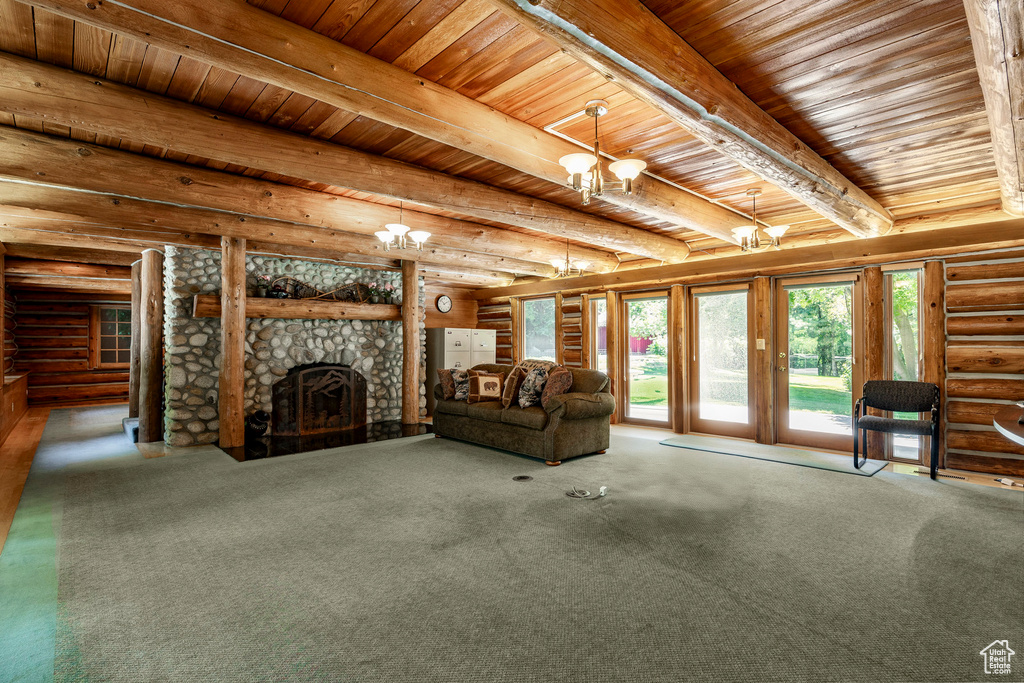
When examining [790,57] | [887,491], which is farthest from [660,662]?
[887,491]

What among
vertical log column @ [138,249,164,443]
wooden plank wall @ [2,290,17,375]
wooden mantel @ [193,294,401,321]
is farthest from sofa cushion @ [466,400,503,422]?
wooden plank wall @ [2,290,17,375]

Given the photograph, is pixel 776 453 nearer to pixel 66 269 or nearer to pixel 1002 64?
pixel 1002 64

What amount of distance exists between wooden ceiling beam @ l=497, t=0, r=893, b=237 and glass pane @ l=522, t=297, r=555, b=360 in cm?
568

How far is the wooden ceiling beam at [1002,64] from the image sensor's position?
69.6 inches

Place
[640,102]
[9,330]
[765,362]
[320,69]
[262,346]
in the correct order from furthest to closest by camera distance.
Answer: [9,330], [262,346], [765,362], [640,102], [320,69]

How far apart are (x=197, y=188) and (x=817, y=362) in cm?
680

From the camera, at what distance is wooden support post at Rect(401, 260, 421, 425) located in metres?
7.44

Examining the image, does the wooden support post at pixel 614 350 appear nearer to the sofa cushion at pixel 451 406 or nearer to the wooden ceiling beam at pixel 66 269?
the sofa cushion at pixel 451 406

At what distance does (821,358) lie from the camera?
601 centimetres

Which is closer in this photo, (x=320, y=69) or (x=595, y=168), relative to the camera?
(x=320, y=69)

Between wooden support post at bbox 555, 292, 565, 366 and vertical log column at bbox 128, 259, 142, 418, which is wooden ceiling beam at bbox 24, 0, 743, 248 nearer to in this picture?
wooden support post at bbox 555, 292, 565, 366

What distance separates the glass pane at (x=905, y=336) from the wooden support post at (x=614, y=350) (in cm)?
353

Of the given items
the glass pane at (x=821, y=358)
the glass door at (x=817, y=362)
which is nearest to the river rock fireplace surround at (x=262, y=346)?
the glass door at (x=817, y=362)

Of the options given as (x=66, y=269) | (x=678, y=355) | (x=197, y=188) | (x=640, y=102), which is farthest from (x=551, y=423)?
(x=66, y=269)
